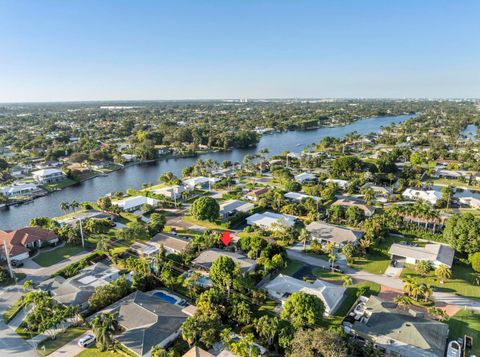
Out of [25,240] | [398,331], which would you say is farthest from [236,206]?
[398,331]

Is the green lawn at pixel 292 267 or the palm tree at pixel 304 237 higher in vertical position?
the palm tree at pixel 304 237

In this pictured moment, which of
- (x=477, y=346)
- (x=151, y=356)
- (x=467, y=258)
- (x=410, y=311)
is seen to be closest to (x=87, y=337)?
(x=151, y=356)

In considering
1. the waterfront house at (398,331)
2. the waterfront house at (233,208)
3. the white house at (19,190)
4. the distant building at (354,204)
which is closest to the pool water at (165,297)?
the waterfront house at (398,331)

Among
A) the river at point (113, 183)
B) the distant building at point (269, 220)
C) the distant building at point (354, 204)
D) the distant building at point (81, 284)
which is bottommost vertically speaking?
the river at point (113, 183)

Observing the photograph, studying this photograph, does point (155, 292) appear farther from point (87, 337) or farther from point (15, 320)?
point (15, 320)

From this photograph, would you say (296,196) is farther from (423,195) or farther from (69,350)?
(69,350)

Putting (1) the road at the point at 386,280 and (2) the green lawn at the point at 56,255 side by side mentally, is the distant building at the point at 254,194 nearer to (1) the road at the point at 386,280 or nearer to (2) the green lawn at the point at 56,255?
(1) the road at the point at 386,280

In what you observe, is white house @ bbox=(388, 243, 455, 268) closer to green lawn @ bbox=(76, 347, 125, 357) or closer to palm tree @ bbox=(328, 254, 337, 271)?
palm tree @ bbox=(328, 254, 337, 271)
